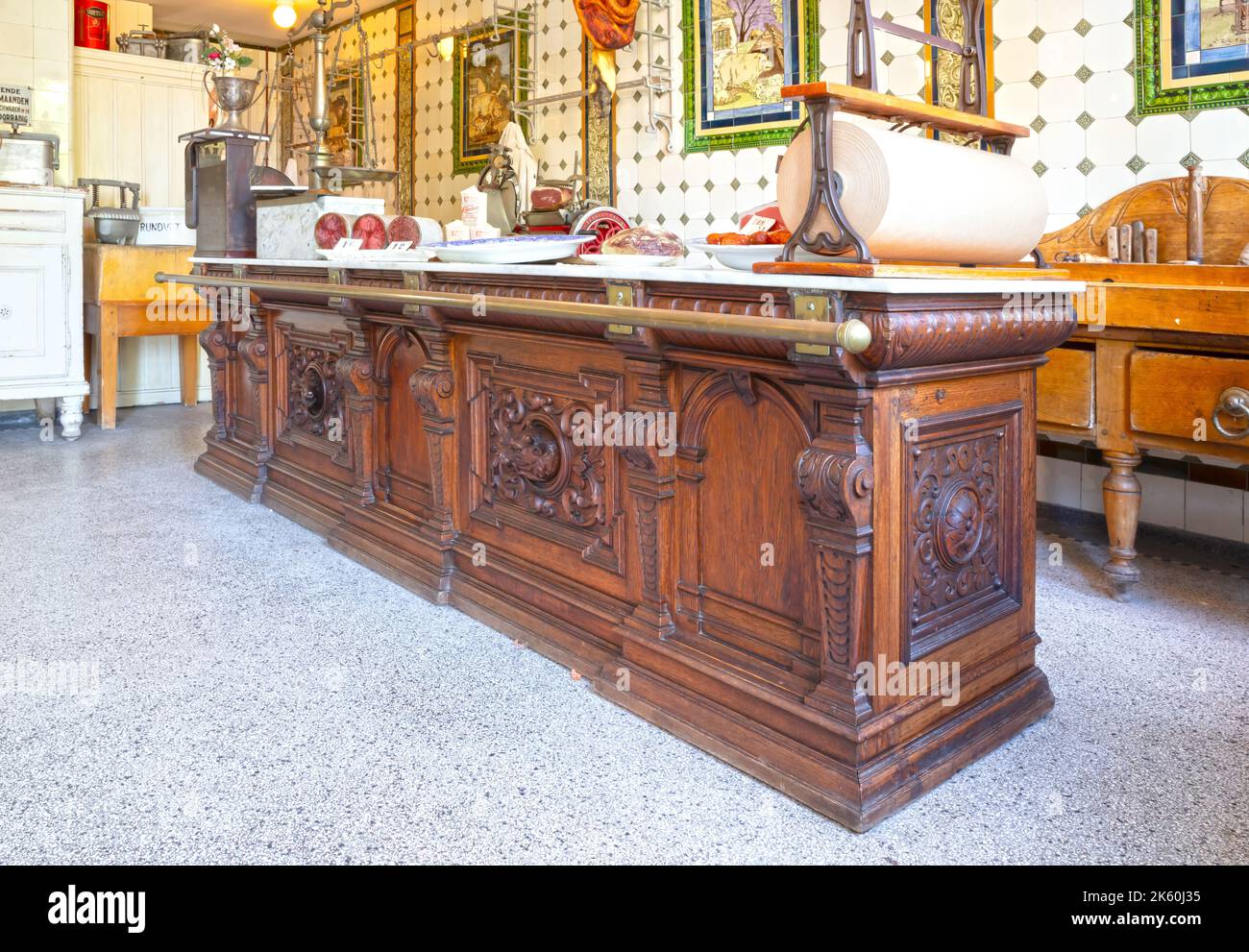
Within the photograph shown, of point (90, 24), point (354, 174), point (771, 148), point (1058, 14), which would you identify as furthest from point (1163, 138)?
point (90, 24)

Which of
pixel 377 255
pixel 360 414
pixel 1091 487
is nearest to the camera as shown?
pixel 377 255

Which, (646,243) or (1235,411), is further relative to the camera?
(1235,411)

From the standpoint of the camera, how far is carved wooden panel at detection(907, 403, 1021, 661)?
A: 1952mm

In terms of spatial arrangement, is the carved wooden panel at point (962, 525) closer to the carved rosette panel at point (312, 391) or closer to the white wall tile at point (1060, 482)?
the white wall tile at point (1060, 482)

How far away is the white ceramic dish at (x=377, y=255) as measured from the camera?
3143mm

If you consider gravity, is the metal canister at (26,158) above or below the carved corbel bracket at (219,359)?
above

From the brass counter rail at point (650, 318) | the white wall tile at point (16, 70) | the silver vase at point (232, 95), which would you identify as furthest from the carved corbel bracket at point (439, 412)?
the white wall tile at point (16, 70)

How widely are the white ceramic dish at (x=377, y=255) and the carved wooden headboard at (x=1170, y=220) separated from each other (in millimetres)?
2012

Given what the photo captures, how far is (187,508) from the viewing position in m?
4.27

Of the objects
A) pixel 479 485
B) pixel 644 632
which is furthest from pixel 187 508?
pixel 644 632

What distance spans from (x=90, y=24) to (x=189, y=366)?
2.51 meters

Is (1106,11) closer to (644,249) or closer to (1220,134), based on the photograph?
(1220,134)

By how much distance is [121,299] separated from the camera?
6129 millimetres

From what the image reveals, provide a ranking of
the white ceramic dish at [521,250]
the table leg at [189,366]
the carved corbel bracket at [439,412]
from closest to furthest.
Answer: the white ceramic dish at [521,250] < the carved corbel bracket at [439,412] < the table leg at [189,366]
